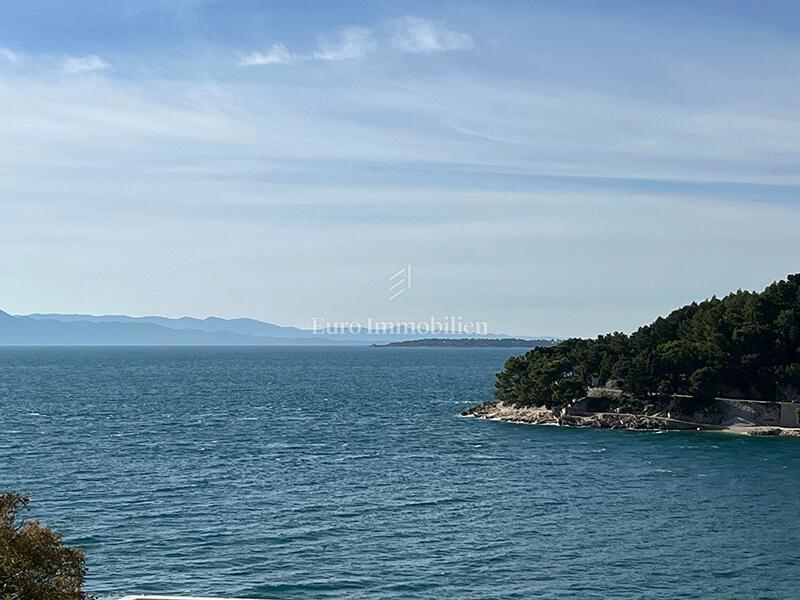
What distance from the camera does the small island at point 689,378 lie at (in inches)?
4220

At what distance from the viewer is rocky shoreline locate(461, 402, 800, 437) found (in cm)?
10300

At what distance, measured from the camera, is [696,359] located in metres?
111

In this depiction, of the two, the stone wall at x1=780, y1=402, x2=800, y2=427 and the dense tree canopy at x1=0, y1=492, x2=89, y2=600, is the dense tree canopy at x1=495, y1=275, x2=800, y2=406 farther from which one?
the dense tree canopy at x1=0, y1=492, x2=89, y2=600

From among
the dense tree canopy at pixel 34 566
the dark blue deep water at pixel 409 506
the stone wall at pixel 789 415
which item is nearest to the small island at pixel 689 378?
the stone wall at pixel 789 415

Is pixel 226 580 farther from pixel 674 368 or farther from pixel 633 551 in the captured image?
pixel 674 368

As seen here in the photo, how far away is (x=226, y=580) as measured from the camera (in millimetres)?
42875

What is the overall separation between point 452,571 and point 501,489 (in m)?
24.4

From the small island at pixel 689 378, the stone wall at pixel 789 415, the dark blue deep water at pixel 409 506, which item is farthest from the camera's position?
the small island at pixel 689 378

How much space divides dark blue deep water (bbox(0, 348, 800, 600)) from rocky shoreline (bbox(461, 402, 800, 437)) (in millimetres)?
4088

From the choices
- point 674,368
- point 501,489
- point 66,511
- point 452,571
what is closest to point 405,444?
point 501,489

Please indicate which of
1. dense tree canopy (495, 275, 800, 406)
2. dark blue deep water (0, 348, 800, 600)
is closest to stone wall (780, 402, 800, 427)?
dense tree canopy (495, 275, 800, 406)

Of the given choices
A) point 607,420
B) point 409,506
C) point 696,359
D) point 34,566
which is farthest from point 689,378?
point 34,566

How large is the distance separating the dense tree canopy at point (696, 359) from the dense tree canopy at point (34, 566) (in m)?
93.3

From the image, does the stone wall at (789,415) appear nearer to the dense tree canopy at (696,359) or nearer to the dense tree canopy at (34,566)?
the dense tree canopy at (696,359)
